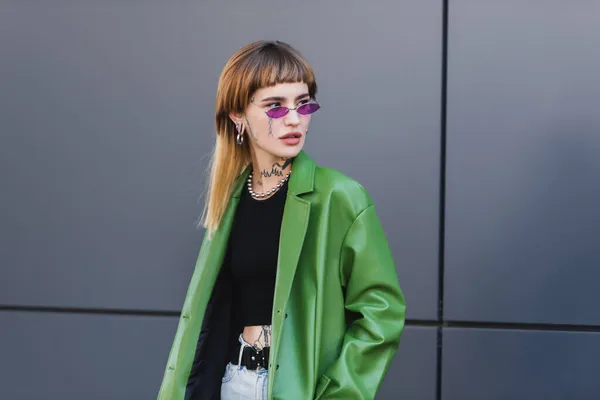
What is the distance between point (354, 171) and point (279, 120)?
1.53 metres

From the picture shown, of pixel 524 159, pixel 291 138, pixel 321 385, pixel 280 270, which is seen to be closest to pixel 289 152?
pixel 291 138

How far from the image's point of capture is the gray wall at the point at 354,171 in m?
3.98

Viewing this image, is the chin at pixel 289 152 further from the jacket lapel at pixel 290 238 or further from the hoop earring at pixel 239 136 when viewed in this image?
the hoop earring at pixel 239 136

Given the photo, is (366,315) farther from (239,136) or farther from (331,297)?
(239,136)

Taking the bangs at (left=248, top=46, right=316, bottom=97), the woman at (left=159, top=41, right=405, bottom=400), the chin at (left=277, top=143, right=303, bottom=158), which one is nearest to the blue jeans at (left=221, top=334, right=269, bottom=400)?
the woman at (left=159, top=41, right=405, bottom=400)

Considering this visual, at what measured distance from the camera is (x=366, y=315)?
247 centimetres

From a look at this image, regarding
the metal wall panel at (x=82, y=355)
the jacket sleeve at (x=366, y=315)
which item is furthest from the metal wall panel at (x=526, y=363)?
the jacket sleeve at (x=366, y=315)

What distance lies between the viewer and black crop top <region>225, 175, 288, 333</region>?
263cm

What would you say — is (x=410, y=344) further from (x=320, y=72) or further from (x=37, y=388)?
(x=37, y=388)

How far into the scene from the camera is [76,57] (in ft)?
14.6

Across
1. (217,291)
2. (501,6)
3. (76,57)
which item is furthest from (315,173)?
(76,57)

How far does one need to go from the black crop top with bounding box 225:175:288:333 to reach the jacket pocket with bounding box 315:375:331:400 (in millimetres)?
256

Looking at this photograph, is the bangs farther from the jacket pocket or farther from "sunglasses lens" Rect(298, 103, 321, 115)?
the jacket pocket

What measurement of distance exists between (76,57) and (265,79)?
2.17 m
